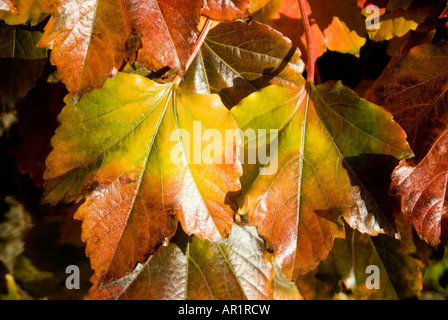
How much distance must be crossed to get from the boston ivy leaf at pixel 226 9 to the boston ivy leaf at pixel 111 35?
0.7 inches

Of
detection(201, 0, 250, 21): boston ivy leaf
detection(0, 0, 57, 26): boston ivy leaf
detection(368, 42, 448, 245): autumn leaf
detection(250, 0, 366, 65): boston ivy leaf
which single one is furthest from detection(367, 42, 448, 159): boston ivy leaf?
detection(0, 0, 57, 26): boston ivy leaf

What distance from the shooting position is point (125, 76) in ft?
1.98

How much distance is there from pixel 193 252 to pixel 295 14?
1.66 ft

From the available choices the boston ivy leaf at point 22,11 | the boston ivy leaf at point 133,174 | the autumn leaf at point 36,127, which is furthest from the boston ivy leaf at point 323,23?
the autumn leaf at point 36,127

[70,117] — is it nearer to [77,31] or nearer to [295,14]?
[77,31]

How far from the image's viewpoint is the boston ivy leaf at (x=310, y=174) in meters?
0.60

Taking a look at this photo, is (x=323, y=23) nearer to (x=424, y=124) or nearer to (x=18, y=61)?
(x=424, y=124)

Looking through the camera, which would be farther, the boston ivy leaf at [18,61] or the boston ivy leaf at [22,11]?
the boston ivy leaf at [18,61]

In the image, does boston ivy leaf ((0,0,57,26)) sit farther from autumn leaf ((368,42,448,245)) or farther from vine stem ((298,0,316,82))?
autumn leaf ((368,42,448,245))

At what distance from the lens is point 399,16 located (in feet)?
2.19

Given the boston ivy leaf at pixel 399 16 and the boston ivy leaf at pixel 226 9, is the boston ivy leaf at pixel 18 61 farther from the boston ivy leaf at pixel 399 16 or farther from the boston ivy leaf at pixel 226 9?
the boston ivy leaf at pixel 399 16

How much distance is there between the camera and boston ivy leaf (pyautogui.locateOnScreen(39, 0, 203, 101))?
1.70ft

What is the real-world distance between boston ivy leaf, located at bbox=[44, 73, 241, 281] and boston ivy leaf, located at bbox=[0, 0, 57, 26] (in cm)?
13
